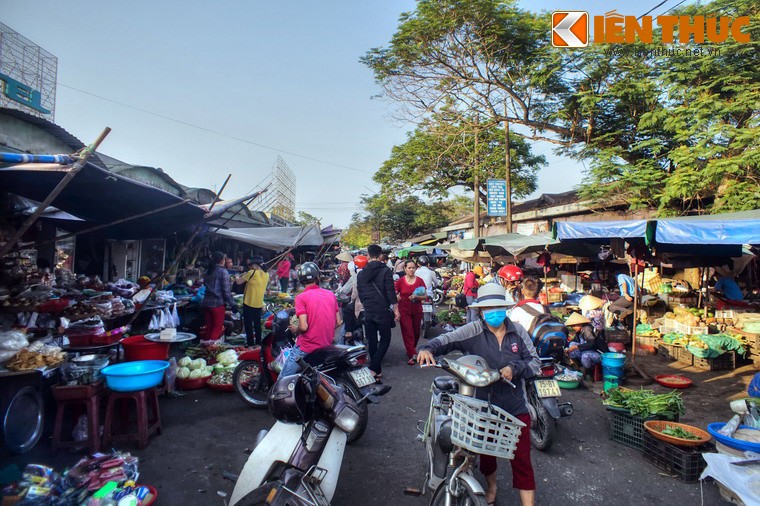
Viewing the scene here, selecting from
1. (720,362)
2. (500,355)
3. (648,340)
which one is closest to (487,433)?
(500,355)

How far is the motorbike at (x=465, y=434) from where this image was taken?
8.20ft

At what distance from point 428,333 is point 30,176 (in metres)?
9.12

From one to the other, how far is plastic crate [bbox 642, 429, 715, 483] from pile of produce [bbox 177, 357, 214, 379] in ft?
19.1

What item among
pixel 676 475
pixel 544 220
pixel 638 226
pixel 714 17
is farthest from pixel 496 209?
pixel 676 475

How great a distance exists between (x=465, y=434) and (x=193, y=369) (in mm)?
5426

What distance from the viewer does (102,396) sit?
14.9ft

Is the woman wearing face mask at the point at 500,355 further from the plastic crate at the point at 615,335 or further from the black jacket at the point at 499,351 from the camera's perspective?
the plastic crate at the point at 615,335

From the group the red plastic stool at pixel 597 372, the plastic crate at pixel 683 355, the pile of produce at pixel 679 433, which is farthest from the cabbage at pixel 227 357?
the plastic crate at pixel 683 355

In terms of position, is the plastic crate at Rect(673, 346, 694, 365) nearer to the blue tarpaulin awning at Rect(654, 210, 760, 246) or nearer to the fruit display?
the blue tarpaulin awning at Rect(654, 210, 760, 246)

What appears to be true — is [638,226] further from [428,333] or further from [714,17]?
[714,17]

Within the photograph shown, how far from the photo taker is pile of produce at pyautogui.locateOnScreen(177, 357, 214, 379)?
6.55 meters

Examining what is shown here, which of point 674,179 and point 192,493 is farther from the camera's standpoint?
point 674,179

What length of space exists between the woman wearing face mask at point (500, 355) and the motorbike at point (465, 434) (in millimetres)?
194

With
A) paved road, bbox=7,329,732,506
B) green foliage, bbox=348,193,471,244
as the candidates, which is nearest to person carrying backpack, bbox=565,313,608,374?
paved road, bbox=7,329,732,506
